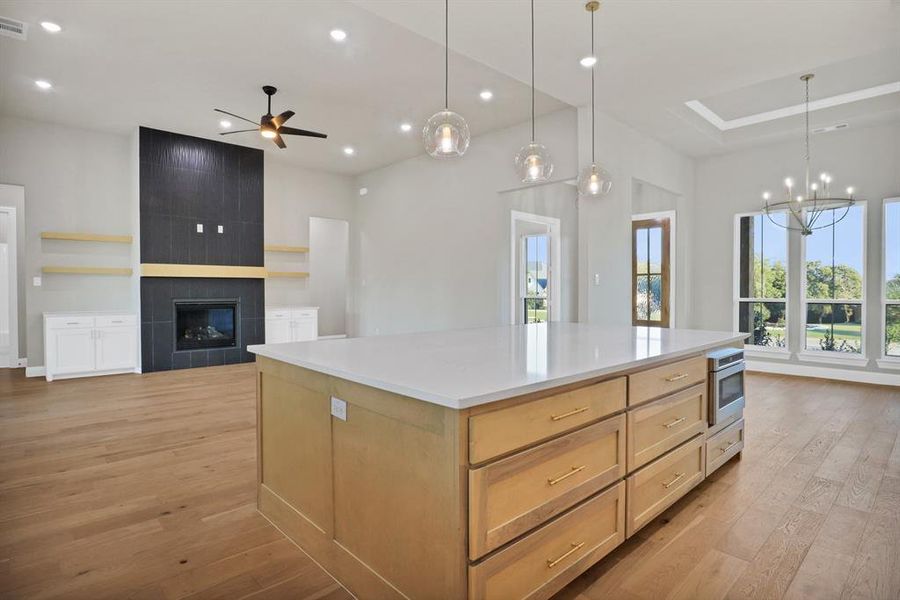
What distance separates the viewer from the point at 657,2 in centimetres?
309

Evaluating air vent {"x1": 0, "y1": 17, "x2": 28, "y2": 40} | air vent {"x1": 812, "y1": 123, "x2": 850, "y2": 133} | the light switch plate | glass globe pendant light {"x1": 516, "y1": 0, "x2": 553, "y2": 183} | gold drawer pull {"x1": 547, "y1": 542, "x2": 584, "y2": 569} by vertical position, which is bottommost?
gold drawer pull {"x1": 547, "y1": 542, "x2": 584, "y2": 569}

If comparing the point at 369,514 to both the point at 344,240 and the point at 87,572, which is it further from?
the point at 344,240

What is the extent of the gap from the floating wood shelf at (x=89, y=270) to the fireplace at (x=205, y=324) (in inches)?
35.0

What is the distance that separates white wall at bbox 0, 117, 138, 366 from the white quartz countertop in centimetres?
562

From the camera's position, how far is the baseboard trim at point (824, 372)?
17.7ft

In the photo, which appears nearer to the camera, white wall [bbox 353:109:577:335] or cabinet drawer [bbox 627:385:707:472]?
cabinet drawer [bbox 627:385:707:472]

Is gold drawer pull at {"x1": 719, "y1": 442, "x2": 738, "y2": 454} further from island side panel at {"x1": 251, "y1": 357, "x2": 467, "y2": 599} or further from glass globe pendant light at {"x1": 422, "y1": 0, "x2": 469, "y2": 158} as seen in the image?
glass globe pendant light at {"x1": 422, "y1": 0, "x2": 469, "y2": 158}

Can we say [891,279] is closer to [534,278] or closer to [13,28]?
[534,278]

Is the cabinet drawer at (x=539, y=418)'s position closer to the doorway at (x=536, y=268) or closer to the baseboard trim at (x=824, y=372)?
the baseboard trim at (x=824, y=372)

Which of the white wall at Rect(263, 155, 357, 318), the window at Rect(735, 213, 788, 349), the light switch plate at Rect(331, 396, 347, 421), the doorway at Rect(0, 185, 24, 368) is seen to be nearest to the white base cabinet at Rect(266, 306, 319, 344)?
the white wall at Rect(263, 155, 357, 318)

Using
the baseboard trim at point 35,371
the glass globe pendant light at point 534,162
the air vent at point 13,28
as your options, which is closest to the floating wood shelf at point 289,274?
the baseboard trim at point 35,371

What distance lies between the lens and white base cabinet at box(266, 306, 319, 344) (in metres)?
7.46

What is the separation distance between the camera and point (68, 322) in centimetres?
562

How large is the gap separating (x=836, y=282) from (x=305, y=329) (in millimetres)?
7471
